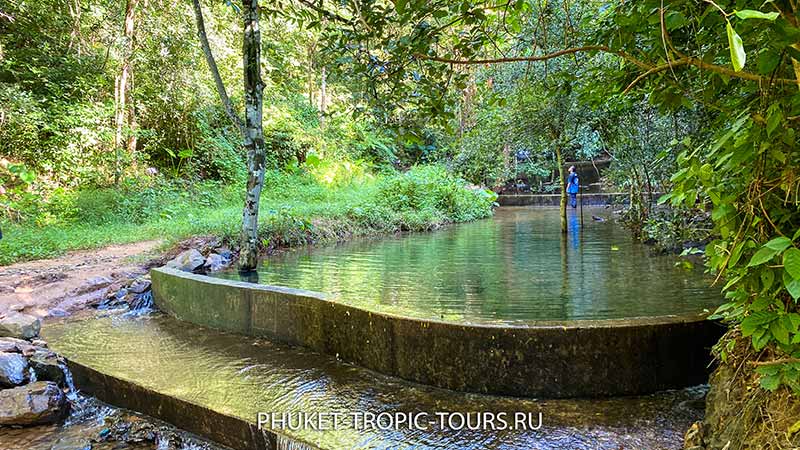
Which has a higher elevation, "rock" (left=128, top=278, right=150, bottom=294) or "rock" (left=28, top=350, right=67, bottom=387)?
"rock" (left=128, top=278, right=150, bottom=294)

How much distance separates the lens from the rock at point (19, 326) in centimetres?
498

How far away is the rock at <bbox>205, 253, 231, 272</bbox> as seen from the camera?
802 cm

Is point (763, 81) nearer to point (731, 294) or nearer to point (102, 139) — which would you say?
point (731, 294)

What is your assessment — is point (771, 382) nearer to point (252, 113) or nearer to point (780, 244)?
point (780, 244)

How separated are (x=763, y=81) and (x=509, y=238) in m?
9.42

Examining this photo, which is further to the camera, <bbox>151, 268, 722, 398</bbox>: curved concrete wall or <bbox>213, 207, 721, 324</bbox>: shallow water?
<bbox>213, 207, 721, 324</bbox>: shallow water

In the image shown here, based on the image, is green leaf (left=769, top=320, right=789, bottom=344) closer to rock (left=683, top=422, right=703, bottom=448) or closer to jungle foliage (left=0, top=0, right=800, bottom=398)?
jungle foliage (left=0, top=0, right=800, bottom=398)

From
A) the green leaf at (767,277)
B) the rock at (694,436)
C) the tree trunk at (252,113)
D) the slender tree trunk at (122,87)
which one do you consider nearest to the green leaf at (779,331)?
the green leaf at (767,277)

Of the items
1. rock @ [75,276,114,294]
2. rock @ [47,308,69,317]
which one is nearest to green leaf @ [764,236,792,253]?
rock @ [47,308,69,317]

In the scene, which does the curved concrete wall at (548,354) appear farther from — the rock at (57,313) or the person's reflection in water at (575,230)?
the person's reflection in water at (575,230)

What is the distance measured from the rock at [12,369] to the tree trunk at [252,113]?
122 inches

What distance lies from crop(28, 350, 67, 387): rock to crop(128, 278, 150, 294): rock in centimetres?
236

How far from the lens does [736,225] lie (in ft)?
7.50

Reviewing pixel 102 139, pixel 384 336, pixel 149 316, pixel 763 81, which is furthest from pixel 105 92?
pixel 763 81
